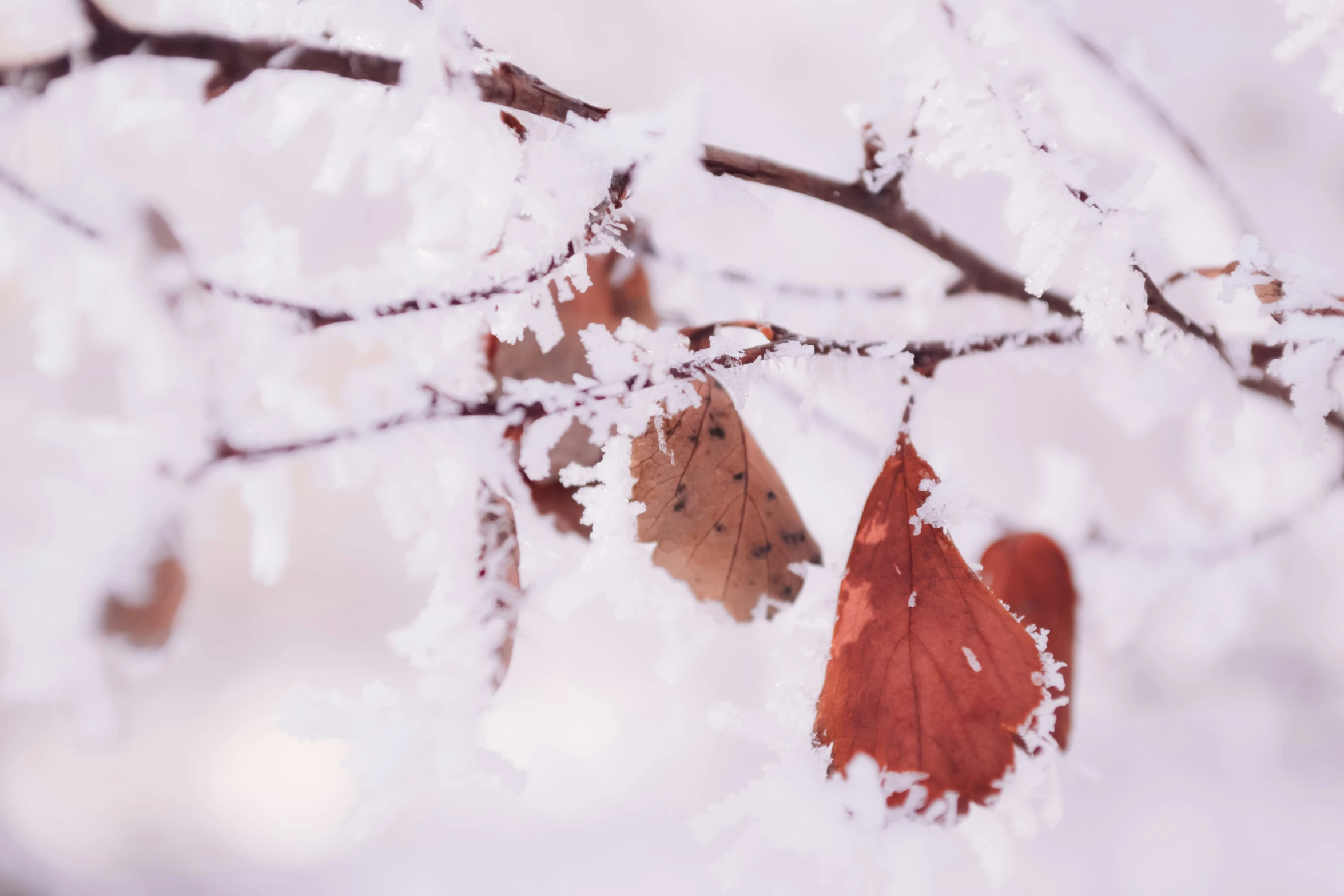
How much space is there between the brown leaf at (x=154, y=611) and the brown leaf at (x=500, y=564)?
70mm

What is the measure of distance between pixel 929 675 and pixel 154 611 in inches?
7.4

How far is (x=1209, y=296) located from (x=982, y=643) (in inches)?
15.2

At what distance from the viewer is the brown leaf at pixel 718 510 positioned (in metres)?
0.18

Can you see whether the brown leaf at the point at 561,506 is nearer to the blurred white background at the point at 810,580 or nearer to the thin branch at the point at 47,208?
the blurred white background at the point at 810,580

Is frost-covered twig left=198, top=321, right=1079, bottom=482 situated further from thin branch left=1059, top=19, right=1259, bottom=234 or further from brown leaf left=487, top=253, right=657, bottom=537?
thin branch left=1059, top=19, right=1259, bottom=234

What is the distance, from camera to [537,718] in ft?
1.68

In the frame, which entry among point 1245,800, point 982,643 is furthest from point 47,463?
point 1245,800

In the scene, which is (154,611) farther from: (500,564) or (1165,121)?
(1165,121)

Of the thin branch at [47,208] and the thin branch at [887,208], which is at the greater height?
the thin branch at [887,208]

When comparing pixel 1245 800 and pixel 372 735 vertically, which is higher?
pixel 1245 800

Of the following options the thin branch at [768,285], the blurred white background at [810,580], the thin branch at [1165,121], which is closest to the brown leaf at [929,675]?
the blurred white background at [810,580]

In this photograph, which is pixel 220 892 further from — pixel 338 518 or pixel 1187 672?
pixel 1187 672

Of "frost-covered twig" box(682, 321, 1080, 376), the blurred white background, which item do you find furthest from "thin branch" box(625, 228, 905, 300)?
"frost-covered twig" box(682, 321, 1080, 376)

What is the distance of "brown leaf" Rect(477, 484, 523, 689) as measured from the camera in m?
0.19
